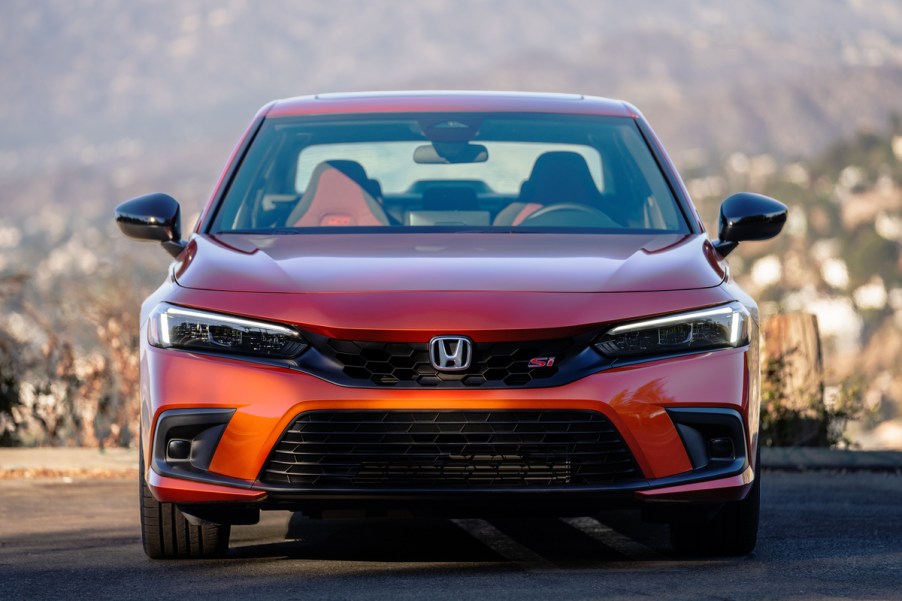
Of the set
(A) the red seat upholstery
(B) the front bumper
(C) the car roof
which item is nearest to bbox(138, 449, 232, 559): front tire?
(B) the front bumper

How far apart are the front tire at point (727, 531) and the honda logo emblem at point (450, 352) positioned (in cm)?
102

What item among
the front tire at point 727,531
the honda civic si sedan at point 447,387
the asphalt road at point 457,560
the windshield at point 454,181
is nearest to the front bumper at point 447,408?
the honda civic si sedan at point 447,387

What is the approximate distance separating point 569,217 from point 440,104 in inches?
36.3

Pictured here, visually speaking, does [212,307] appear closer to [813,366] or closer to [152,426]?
[152,426]

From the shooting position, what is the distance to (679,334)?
490 cm

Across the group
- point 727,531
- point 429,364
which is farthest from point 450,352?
point 727,531

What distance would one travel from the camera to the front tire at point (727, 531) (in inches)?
210

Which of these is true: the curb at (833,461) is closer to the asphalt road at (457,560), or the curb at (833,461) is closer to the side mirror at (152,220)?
the asphalt road at (457,560)

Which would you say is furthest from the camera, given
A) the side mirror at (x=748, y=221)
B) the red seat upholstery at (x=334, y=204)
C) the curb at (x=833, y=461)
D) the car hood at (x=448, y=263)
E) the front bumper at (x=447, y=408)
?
the curb at (x=833, y=461)

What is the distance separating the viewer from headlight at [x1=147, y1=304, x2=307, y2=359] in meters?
4.80

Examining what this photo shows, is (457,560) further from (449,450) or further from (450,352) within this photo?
(450,352)

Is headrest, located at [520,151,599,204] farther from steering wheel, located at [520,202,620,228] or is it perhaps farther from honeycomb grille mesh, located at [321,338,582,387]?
honeycomb grille mesh, located at [321,338,582,387]

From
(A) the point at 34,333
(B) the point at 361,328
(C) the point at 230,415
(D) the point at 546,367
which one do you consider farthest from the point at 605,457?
(A) the point at 34,333

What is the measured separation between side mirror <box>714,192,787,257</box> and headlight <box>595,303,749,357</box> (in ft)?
2.85
